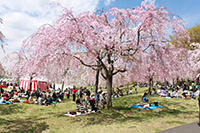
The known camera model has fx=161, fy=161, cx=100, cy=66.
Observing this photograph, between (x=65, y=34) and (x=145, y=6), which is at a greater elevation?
(x=145, y=6)

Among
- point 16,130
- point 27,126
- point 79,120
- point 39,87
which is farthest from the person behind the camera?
point 39,87

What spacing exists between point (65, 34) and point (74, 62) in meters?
3.14

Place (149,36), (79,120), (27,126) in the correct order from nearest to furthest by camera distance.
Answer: (27,126), (79,120), (149,36)

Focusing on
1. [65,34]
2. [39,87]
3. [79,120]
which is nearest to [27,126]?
[79,120]

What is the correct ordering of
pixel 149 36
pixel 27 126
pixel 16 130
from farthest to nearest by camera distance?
1. pixel 149 36
2. pixel 27 126
3. pixel 16 130

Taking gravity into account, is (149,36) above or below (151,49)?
above

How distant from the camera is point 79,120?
941cm

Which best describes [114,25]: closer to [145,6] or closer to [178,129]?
[145,6]

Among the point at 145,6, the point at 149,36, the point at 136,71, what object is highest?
the point at 145,6

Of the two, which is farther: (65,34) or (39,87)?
(39,87)

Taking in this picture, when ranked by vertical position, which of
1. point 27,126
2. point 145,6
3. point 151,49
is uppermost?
point 145,6

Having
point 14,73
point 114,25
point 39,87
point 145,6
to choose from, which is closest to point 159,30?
point 145,6

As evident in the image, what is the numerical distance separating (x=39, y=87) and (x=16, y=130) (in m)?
21.9

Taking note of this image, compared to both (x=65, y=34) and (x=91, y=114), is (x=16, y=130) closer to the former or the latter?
(x=91, y=114)
